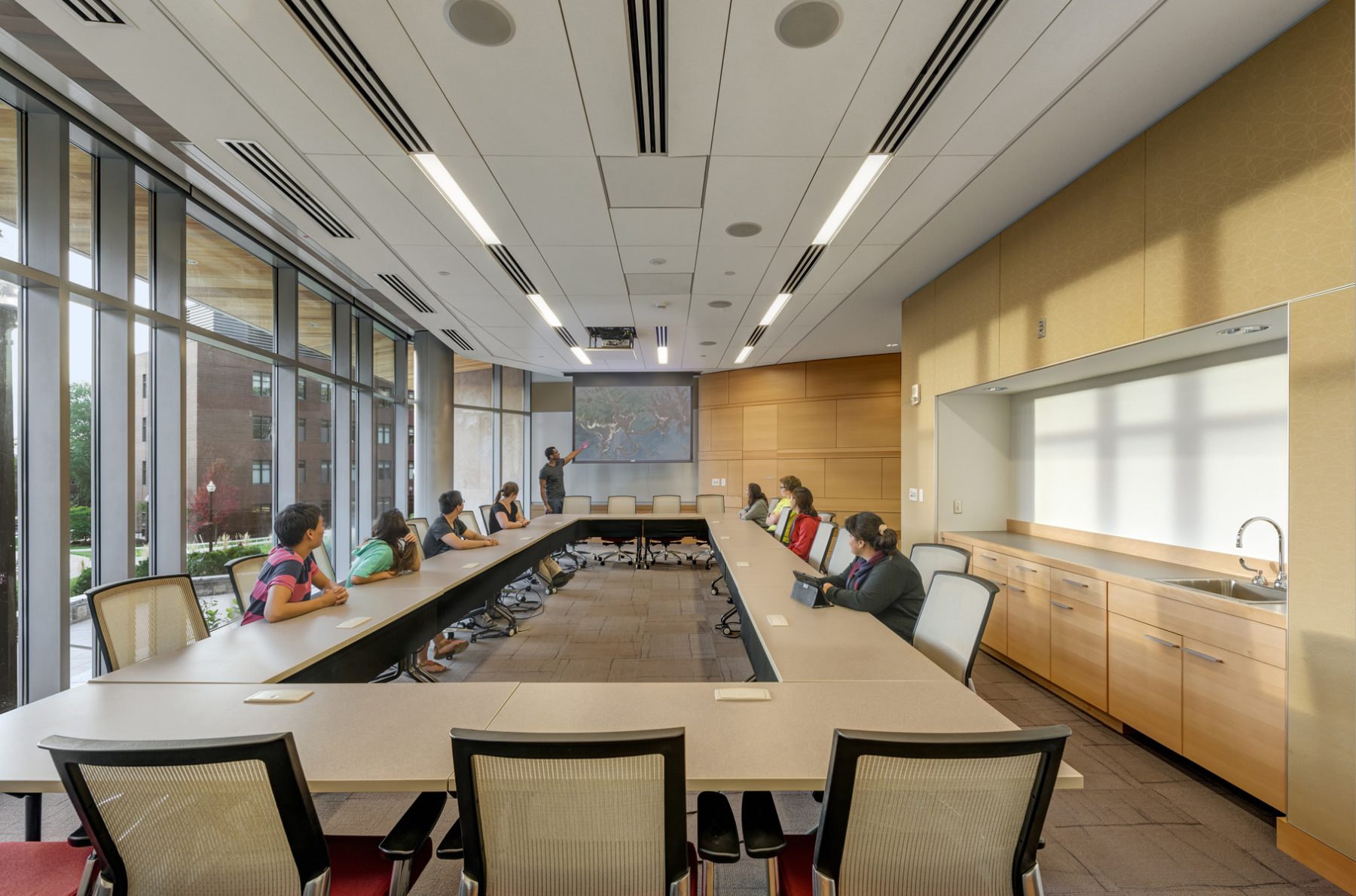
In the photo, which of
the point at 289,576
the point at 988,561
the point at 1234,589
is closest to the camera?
the point at 289,576

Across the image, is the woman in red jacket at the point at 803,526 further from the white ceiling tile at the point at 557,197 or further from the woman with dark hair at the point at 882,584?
the white ceiling tile at the point at 557,197

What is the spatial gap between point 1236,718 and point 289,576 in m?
4.39

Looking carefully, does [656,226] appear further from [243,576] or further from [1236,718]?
[1236,718]

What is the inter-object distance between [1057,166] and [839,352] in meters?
6.34

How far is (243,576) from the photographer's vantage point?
3207 millimetres

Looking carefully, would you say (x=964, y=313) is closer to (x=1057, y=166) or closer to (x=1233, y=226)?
(x=1057, y=166)

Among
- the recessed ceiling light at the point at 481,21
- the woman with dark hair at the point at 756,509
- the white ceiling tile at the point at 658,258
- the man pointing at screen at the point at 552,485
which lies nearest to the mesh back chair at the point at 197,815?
the recessed ceiling light at the point at 481,21

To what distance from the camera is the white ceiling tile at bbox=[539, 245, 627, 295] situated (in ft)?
15.0

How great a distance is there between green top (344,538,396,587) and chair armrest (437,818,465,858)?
99.8 inches

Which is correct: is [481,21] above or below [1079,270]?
above

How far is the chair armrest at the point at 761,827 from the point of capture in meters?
1.40

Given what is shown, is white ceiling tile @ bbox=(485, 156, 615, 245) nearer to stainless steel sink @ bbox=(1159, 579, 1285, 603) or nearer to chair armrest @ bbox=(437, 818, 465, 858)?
chair armrest @ bbox=(437, 818, 465, 858)

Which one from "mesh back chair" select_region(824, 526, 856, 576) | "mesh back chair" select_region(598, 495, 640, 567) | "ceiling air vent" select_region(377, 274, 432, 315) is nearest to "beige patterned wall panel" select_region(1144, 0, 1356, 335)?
"mesh back chair" select_region(824, 526, 856, 576)

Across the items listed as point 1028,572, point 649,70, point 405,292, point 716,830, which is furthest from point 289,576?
point 1028,572
